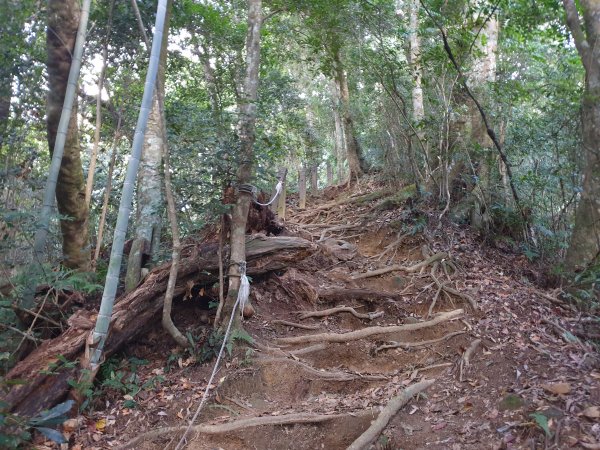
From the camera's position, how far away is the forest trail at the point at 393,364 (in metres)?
4.11

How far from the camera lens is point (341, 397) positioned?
5.25 metres

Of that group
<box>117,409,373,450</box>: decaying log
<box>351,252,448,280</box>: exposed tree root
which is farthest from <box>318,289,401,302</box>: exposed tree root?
<box>117,409,373,450</box>: decaying log

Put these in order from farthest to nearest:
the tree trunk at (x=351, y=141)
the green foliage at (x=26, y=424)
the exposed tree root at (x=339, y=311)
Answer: the tree trunk at (x=351, y=141), the exposed tree root at (x=339, y=311), the green foliage at (x=26, y=424)

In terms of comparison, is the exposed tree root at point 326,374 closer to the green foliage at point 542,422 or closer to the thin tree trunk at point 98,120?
the green foliage at point 542,422

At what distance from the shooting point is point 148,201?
277 inches

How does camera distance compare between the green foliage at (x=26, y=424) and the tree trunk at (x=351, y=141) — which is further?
the tree trunk at (x=351, y=141)

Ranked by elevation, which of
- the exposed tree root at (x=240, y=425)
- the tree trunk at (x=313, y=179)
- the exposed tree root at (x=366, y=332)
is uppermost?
the tree trunk at (x=313, y=179)

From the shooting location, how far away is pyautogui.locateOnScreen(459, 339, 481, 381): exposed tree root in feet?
16.9

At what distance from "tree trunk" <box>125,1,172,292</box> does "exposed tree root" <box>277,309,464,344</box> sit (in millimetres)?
2364

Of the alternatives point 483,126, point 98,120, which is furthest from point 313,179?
point 98,120

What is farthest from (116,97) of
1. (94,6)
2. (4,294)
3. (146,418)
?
(146,418)

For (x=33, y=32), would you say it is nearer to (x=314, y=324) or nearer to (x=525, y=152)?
(x=314, y=324)

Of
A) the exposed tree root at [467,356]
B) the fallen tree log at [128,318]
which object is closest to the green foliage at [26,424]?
the fallen tree log at [128,318]

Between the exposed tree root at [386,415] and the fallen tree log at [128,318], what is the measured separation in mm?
2863
